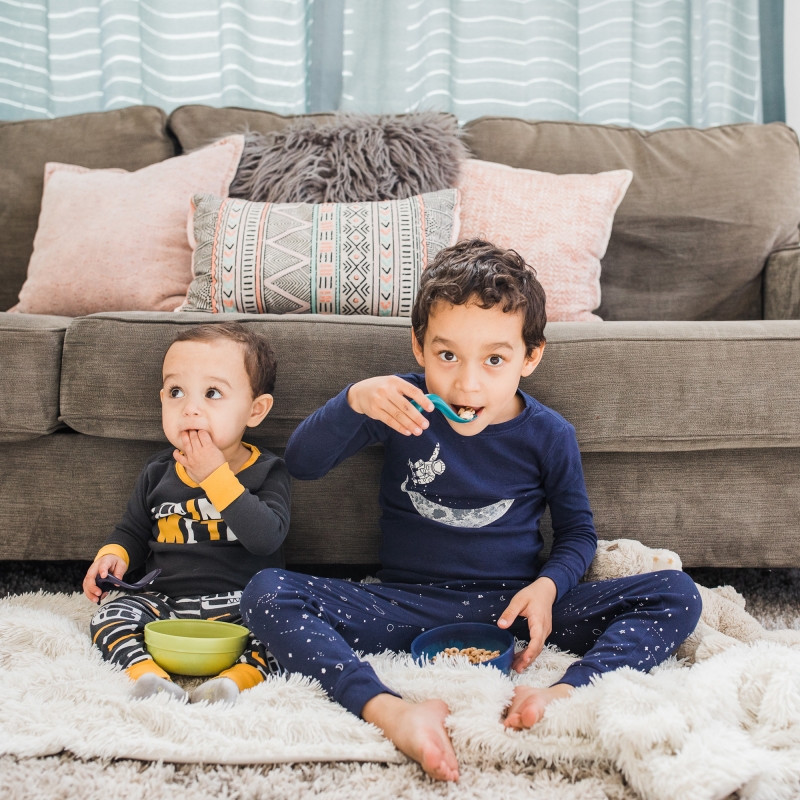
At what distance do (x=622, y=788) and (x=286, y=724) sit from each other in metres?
0.34

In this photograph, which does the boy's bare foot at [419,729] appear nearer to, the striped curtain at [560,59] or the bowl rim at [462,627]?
the bowl rim at [462,627]


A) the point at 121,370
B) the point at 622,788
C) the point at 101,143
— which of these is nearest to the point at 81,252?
the point at 101,143

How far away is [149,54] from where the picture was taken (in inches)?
91.4

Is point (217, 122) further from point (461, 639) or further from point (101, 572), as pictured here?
point (461, 639)

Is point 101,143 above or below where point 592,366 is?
above

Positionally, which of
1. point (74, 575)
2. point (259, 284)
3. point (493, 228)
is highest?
point (493, 228)

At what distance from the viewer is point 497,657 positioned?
2.86 feet

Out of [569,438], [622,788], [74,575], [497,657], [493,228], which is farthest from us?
[493,228]

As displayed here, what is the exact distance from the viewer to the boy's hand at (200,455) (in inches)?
41.8

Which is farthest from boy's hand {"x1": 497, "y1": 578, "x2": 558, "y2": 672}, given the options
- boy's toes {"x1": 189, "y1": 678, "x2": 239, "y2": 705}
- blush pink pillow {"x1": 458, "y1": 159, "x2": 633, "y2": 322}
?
blush pink pillow {"x1": 458, "y1": 159, "x2": 633, "y2": 322}

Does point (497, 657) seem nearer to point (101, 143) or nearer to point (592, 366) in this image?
point (592, 366)

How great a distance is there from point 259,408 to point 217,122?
1.17 meters

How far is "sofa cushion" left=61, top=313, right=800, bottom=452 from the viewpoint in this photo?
3.89 feet

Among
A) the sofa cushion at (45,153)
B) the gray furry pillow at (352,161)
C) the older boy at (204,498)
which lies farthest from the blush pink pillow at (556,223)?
the sofa cushion at (45,153)
